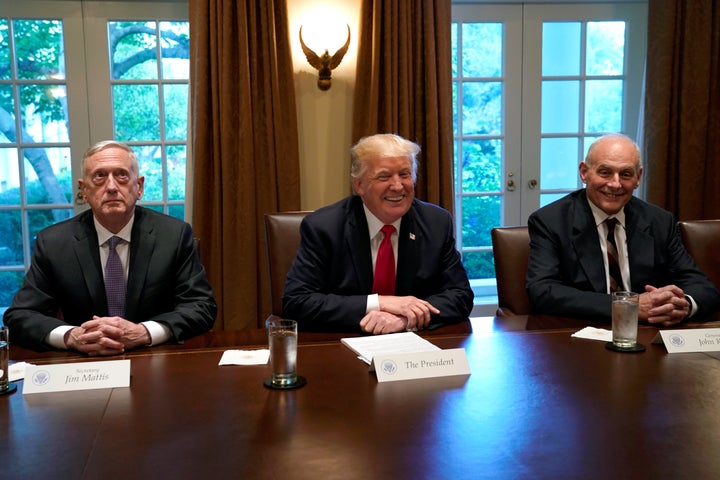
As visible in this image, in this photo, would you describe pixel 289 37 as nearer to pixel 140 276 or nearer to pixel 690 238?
pixel 140 276

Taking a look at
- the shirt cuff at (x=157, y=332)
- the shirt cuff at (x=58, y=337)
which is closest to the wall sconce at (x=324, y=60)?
the shirt cuff at (x=157, y=332)

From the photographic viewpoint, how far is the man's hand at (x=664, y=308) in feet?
6.06

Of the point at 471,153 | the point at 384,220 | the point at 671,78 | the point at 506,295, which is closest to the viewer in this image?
the point at 384,220

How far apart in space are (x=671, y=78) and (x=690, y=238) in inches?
65.7

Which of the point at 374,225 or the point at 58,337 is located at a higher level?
the point at 374,225

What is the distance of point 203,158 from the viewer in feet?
11.3

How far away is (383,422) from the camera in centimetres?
112

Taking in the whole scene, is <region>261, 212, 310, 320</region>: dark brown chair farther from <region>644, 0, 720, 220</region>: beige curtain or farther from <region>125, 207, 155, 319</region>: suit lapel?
<region>644, 0, 720, 220</region>: beige curtain

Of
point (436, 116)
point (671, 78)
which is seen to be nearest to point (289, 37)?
point (436, 116)

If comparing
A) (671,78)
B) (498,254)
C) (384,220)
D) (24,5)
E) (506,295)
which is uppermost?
(24,5)

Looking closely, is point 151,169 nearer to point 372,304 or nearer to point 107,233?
point 107,233

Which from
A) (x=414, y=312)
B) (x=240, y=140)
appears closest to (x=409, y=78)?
(x=240, y=140)

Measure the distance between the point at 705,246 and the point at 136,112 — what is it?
2927mm

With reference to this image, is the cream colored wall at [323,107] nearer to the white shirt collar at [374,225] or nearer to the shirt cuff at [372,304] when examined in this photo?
the white shirt collar at [374,225]
